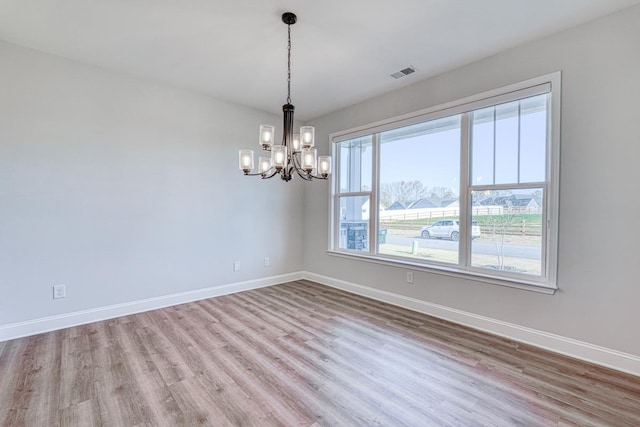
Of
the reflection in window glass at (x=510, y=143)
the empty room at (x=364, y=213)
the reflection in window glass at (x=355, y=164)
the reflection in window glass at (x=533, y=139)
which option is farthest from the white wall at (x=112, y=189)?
the reflection in window glass at (x=533, y=139)

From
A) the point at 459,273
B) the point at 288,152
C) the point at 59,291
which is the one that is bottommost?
the point at 59,291

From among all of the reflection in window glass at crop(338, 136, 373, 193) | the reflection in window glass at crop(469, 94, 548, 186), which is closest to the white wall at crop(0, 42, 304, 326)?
the reflection in window glass at crop(338, 136, 373, 193)

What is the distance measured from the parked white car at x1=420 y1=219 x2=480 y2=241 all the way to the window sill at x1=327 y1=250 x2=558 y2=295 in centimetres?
35

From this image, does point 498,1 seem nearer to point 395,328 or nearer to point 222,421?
point 395,328

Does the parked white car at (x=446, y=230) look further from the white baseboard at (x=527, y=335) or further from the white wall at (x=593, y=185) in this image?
the white baseboard at (x=527, y=335)

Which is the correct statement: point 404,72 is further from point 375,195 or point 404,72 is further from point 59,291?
point 59,291

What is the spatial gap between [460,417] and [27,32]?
4516mm

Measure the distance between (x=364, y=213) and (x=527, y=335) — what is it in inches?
90.6

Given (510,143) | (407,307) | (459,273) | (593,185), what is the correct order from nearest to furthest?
(593,185) < (510,143) < (459,273) < (407,307)

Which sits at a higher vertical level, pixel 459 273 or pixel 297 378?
pixel 459 273

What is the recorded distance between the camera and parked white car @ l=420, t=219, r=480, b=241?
10.0 ft

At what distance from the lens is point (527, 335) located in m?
2.63

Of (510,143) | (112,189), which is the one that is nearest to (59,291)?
(112,189)

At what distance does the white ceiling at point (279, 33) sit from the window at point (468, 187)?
0.53 m
